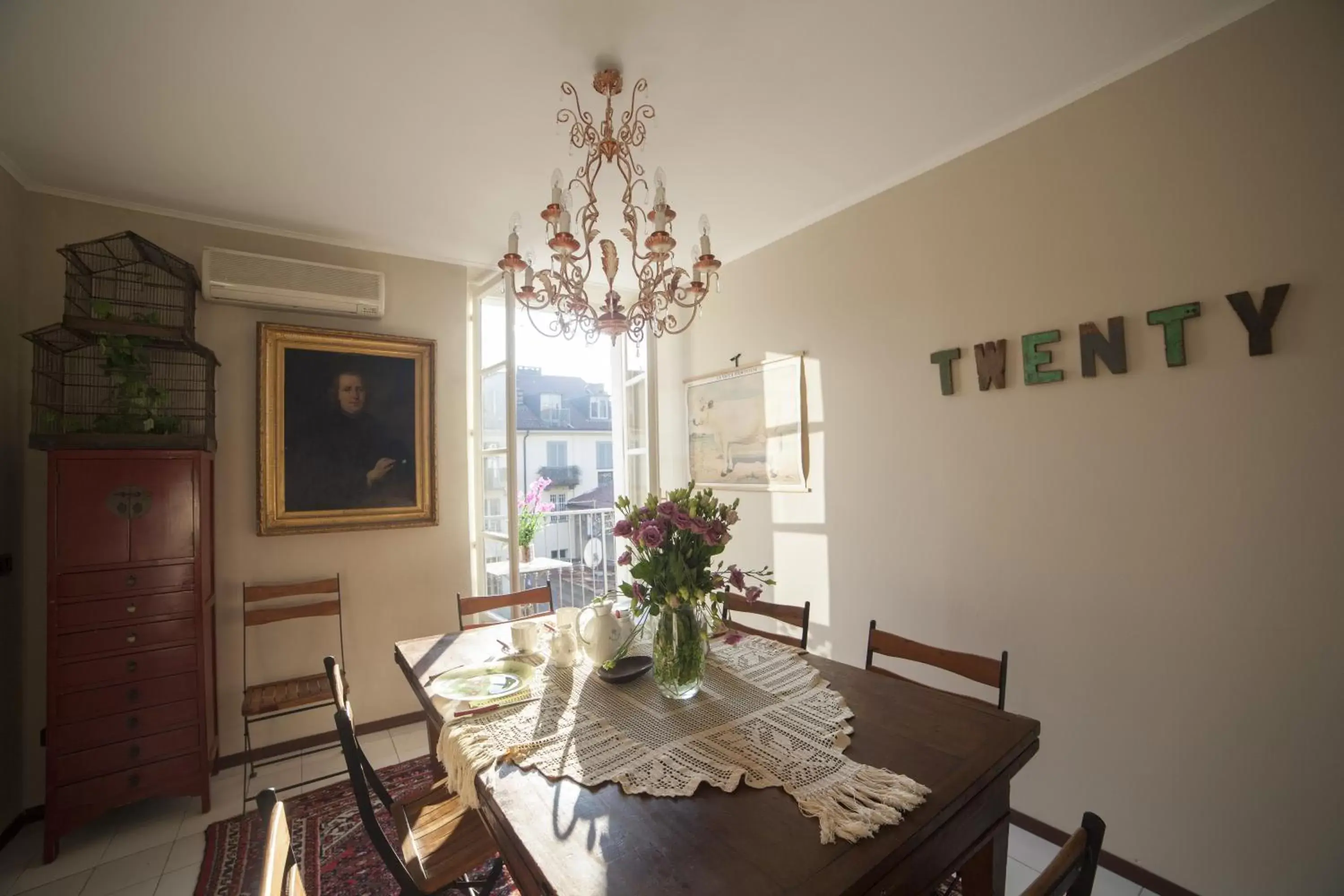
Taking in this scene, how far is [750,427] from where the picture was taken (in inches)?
139

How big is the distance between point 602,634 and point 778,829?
0.81 m

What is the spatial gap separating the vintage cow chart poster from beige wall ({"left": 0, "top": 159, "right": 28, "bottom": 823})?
10.9 ft

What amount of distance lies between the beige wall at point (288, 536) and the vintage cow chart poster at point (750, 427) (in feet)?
5.01

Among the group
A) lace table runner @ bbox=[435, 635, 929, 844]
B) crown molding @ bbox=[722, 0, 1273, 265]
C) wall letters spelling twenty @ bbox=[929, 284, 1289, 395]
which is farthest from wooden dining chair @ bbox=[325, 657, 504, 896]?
crown molding @ bbox=[722, 0, 1273, 265]

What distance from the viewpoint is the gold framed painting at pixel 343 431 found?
294cm

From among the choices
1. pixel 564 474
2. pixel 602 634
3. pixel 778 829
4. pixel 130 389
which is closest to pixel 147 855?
pixel 130 389

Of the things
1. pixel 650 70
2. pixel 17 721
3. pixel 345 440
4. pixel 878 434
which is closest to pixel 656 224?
pixel 650 70

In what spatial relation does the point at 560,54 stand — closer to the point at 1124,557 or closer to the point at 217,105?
the point at 217,105

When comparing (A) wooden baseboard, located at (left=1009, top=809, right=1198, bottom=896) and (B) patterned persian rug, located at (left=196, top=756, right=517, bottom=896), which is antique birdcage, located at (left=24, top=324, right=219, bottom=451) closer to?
(B) patterned persian rug, located at (left=196, top=756, right=517, bottom=896)

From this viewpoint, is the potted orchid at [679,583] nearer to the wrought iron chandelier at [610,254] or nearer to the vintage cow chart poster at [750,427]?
the wrought iron chandelier at [610,254]

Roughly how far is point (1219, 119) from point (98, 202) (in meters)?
4.43

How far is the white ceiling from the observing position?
167cm

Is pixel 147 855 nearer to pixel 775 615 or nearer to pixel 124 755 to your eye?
pixel 124 755

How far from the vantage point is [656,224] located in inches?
68.6
